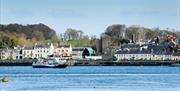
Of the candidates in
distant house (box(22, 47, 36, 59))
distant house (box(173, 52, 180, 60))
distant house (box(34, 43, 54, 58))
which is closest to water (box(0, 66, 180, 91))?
distant house (box(173, 52, 180, 60))

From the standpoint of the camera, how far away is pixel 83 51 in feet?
534

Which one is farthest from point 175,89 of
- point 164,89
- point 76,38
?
point 76,38

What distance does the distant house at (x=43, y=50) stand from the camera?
529 feet

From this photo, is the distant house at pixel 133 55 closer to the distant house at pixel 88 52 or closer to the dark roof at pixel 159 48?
the dark roof at pixel 159 48

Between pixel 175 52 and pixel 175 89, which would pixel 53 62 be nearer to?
pixel 175 52

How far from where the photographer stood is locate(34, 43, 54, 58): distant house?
16132 centimetres

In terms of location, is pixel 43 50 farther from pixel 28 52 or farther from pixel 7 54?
pixel 7 54

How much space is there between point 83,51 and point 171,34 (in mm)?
26137

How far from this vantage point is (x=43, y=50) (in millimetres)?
164375

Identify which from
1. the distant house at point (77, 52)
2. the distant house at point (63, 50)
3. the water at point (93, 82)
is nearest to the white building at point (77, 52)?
the distant house at point (77, 52)

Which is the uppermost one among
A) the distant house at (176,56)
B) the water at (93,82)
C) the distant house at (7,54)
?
the distant house at (7,54)

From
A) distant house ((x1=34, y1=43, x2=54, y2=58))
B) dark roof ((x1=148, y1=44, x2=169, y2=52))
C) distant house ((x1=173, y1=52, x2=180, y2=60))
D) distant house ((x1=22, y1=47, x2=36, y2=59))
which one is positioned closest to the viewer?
distant house ((x1=173, y1=52, x2=180, y2=60))

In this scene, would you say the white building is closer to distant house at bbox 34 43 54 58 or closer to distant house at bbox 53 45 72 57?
distant house at bbox 53 45 72 57

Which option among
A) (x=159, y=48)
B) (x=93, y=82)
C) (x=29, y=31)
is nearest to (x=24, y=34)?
(x=29, y=31)
